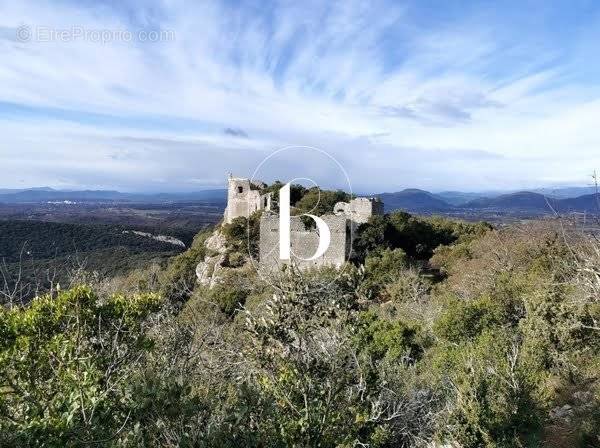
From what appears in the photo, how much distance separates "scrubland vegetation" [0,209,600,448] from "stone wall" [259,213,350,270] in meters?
9.47

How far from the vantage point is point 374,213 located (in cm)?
2783

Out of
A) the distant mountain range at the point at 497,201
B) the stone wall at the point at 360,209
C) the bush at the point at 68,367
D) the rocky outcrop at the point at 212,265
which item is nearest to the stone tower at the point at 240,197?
the rocky outcrop at the point at 212,265

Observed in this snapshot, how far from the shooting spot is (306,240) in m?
23.1

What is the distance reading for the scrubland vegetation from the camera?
4.38 m

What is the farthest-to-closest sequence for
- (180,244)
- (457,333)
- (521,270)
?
(180,244) → (521,270) → (457,333)

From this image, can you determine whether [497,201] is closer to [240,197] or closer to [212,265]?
[240,197]

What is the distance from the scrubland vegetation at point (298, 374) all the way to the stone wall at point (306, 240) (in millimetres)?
9469

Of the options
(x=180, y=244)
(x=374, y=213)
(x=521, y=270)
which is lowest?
(x=180, y=244)

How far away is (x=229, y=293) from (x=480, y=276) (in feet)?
36.2

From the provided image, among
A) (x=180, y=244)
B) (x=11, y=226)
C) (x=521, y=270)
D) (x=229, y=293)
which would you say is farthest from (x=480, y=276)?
(x=11, y=226)

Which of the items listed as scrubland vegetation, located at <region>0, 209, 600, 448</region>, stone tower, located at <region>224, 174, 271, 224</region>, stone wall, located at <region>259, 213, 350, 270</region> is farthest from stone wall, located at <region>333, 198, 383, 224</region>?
scrubland vegetation, located at <region>0, 209, 600, 448</region>

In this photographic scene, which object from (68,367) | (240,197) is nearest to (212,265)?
(240,197)

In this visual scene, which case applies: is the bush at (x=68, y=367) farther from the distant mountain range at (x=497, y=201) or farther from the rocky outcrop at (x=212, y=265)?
the rocky outcrop at (x=212, y=265)

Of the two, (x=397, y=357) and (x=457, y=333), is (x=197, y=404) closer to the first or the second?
(x=397, y=357)
